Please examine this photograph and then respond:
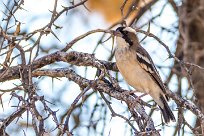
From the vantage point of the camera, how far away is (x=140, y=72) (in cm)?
580

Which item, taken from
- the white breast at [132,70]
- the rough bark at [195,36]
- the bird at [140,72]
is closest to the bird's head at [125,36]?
the bird at [140,72]

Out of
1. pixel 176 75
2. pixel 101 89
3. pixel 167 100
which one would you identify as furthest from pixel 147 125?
pixel 176 75

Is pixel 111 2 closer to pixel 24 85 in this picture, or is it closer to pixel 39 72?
pixel 39 72

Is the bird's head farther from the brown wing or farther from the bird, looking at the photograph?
the brown wing

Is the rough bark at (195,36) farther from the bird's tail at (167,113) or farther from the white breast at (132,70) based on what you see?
the white breast at (132,70)

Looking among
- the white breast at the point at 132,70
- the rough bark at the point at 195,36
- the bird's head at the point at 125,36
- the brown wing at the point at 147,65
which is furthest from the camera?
the rough bark at the point at 195,36

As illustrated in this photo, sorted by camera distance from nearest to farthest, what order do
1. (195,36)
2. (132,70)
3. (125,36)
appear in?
(132,70)
(125,36)
(195,36)

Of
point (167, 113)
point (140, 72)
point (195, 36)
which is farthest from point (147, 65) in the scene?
point (195, 36)

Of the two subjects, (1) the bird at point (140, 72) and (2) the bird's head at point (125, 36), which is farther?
(2) the bird's head at point (125, 36)

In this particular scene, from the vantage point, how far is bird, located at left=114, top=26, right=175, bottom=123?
5695 mm

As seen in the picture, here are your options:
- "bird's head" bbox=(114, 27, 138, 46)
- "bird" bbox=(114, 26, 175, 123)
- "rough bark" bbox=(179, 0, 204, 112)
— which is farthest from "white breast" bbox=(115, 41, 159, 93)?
"rough bark" bbox=(179, 0, 204, 112)

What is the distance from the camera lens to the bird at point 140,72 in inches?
224

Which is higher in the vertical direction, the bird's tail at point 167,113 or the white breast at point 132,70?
the white breast at point 132,70

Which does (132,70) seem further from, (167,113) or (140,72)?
(167,113)
